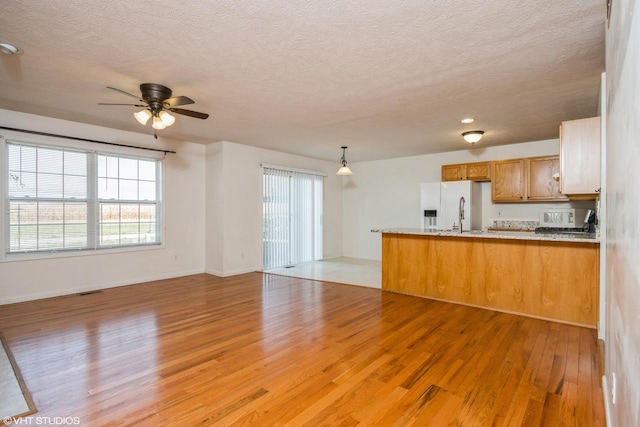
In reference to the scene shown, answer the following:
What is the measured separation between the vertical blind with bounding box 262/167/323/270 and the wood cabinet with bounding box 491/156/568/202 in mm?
Answer: 3995

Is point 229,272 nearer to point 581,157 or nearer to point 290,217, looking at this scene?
point 290,217

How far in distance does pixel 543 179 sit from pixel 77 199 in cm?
779

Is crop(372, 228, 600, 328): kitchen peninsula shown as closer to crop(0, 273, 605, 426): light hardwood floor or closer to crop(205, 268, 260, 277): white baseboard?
crop(0, 273, 605, 426): light hardwood floor

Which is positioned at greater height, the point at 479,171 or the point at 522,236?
the point at 479,171

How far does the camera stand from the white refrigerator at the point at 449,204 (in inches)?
249

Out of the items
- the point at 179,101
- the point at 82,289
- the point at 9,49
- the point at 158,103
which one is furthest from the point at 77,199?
the point at 179,101

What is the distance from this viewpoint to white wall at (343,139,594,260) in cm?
631

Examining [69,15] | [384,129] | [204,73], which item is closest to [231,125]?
[204,73]

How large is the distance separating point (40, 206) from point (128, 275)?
1640 millimetres

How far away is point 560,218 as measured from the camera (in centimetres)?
586

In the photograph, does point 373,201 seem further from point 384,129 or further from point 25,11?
point 25,11

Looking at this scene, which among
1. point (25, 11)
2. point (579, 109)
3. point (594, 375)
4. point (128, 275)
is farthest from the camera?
point (128, 275)

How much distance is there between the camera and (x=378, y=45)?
8.57 ft

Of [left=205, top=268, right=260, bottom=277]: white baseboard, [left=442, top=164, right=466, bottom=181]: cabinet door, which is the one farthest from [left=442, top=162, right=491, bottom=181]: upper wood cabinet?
[left=205, top=268, right=260, bottom=277]: white baseboard
